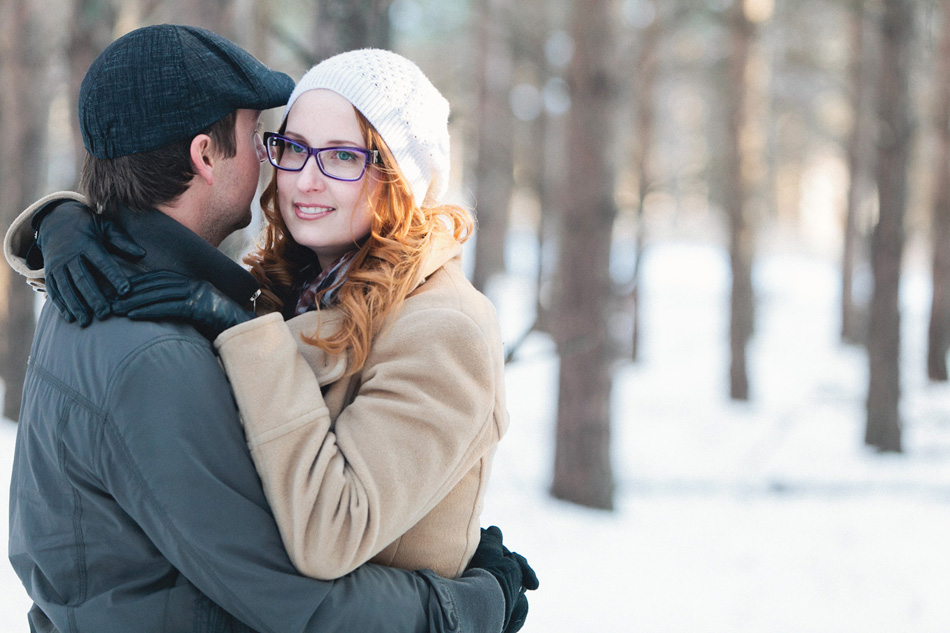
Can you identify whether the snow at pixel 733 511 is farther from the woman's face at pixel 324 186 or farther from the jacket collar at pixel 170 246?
the jacket collar at pixel 170 246

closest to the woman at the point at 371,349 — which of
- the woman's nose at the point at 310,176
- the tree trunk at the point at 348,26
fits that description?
the woman's nose at the point at 310,176

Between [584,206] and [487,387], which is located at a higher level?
[487,387]

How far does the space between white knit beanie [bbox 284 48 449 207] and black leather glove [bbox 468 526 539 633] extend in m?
0.82

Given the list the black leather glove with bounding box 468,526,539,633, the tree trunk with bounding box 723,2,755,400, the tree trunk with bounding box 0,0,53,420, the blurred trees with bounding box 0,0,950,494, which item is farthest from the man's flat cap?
the tree trunk with bounding box 723,2,755,400

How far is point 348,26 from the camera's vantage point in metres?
3.24

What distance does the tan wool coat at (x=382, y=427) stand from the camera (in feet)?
5.14

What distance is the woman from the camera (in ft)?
5.18

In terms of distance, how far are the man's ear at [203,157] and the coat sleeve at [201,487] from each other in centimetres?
39

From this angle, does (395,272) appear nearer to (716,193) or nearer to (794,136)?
(716,193)

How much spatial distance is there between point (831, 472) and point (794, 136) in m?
26.6

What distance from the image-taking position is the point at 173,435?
4.92 ft

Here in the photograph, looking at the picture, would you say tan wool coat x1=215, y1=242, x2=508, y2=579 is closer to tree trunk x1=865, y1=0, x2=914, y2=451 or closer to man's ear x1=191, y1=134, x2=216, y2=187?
man's ear x1=191, y1=134, x2=216, y2=187

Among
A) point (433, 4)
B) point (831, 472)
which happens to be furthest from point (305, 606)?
point (433, 4)

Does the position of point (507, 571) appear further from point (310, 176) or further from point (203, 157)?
point (203, 157)
